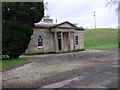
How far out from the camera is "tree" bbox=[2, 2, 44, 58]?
10.8 m

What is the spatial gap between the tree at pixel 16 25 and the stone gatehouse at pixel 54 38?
5.91 m

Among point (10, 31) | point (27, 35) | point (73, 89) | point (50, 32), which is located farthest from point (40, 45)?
point (73, 89)

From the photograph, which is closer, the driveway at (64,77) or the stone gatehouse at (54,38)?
the driveway at (64,77)

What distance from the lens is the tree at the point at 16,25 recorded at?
1083cm

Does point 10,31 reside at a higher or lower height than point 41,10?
lower

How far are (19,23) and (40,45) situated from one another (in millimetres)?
7483

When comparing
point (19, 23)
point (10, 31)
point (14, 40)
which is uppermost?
point (19, 23)

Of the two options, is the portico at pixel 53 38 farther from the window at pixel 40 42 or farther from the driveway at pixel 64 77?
the driveway at pixel 64 77

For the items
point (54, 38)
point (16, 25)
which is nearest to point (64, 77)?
point (16, 25)

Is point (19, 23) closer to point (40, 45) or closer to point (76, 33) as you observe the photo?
point (40, 45)

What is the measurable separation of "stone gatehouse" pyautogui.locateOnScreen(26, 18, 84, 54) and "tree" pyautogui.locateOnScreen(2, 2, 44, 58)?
19.4 ft

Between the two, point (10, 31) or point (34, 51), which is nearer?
point (10, 31)

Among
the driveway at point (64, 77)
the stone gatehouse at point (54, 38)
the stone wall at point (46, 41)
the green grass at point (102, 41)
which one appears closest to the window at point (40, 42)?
the stone gatehouse at point (54, 38)

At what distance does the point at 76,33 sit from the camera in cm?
2223
